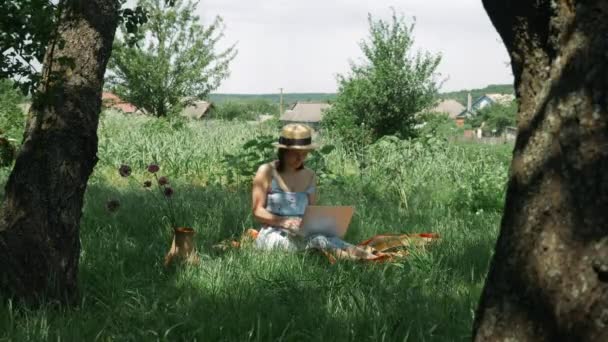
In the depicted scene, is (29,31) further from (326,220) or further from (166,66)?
(166,66)

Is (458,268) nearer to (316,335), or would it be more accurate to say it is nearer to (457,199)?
(316,335)

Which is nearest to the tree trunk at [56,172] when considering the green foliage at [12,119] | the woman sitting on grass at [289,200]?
the woman sitting on grass at [289,200]

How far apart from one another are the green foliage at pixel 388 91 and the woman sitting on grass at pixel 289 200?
42.2ft

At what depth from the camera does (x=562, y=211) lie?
184cm

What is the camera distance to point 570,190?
1.83 m

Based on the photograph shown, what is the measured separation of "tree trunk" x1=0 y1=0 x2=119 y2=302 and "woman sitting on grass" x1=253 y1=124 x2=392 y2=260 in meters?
1.61

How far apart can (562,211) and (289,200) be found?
3656 millimetres

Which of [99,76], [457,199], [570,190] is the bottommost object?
[457,199]

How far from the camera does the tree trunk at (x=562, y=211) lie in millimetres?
1787

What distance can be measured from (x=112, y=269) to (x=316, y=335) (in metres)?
1.60

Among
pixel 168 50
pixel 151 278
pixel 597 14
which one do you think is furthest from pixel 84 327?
pixel 168 50

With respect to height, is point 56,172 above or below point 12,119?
above

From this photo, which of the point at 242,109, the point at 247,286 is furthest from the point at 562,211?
the point at 242,109

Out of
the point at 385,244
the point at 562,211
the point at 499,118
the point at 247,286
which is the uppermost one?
the point at 562,211
